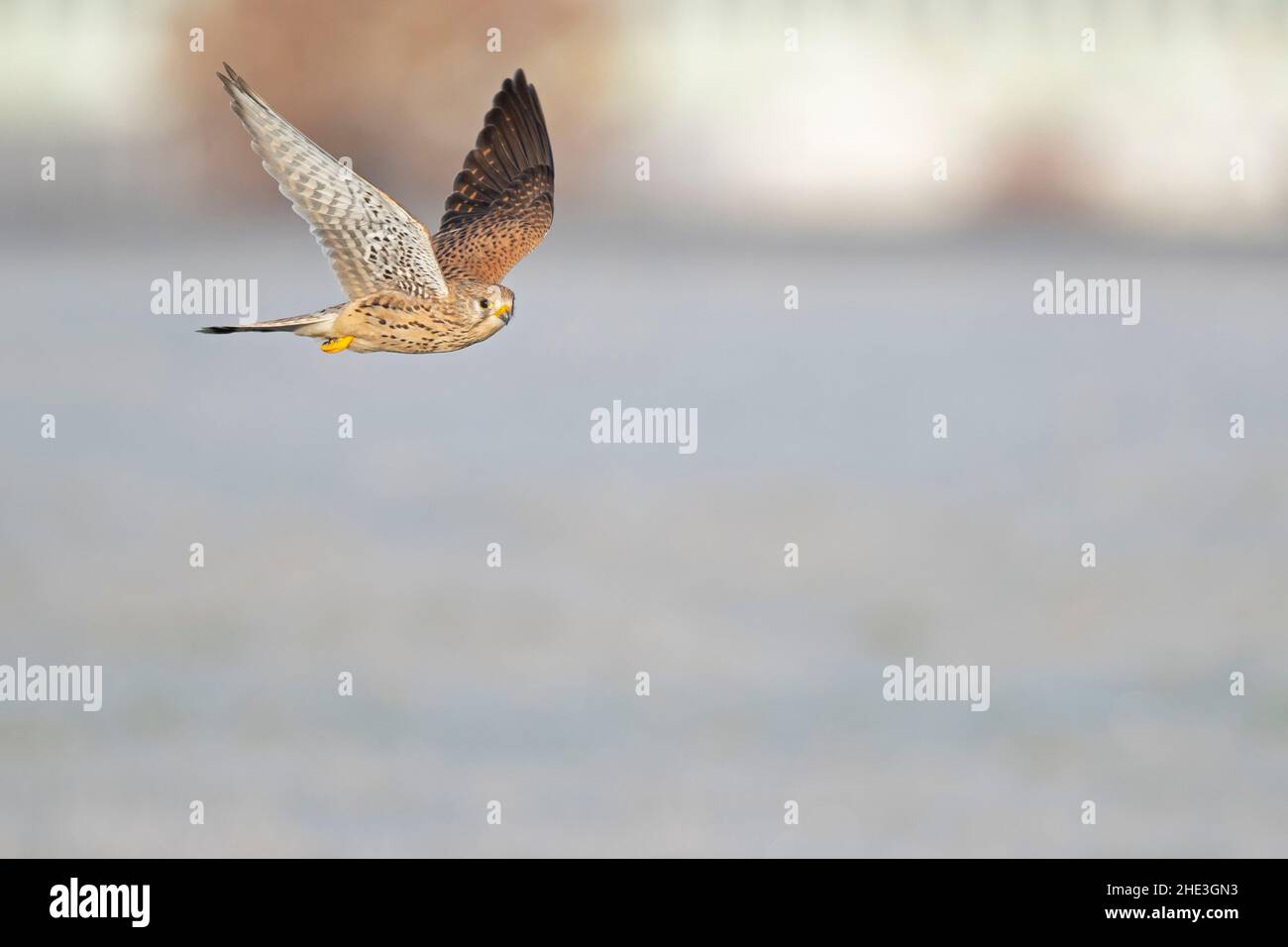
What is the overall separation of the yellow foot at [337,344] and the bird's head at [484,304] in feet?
1.73

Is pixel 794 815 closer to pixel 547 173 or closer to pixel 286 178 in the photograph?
pixel 547 173

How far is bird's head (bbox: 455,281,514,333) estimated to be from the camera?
704 centimetres

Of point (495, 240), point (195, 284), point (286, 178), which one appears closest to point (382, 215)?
point (286, 178)

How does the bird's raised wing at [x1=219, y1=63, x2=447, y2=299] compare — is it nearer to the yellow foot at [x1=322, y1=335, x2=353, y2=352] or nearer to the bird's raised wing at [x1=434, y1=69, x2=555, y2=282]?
the yellow foot at [x1=322, y1=335, x2=353, y2=352]

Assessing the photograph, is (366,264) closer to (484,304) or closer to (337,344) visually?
(337,344)

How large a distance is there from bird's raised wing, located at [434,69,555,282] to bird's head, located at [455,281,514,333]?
4.45 ft

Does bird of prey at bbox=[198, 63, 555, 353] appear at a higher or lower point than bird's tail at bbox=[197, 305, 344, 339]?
higher

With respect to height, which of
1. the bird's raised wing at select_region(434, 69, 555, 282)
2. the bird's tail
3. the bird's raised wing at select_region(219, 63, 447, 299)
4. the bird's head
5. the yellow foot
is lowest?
the yellow foot

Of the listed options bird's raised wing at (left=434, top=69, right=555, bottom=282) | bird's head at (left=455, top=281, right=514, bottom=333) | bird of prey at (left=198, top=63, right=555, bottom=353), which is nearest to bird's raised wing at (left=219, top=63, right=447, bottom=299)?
bird of prey at (left=198, top=63, right=555, bottom=353)

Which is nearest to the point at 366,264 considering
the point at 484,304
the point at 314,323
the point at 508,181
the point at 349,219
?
the point at 349,219

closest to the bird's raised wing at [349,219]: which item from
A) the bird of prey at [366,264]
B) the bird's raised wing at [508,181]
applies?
the bird of prey at [366,264]

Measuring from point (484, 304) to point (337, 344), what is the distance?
2.35 ft

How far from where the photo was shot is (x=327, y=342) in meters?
6.58

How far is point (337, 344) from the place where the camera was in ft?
21.6
